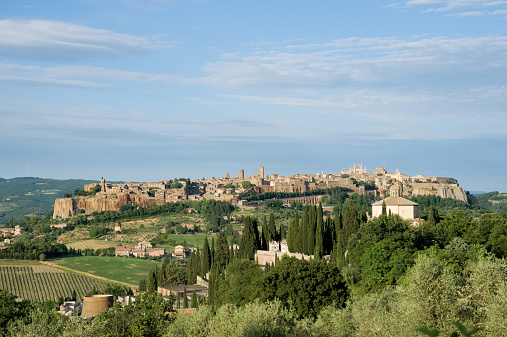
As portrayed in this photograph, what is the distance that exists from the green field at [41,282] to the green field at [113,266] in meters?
2.80

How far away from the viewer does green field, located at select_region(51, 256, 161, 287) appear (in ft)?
264

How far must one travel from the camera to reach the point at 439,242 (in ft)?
139

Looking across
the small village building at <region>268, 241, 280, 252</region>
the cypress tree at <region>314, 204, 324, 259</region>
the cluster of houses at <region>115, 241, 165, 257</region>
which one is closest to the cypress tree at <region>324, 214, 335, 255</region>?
the cypress tree at <region>314, 204, 324, 259</region>

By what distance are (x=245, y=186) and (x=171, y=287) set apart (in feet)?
315

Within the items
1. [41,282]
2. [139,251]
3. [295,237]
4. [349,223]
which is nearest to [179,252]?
[139,251]

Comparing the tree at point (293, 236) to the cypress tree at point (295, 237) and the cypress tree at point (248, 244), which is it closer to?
the cypress tree at point (295, 237)

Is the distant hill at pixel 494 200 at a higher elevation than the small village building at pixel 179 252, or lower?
higher

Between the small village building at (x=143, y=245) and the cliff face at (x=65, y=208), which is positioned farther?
the cliff face at (x=65, y=208)

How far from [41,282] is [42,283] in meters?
0.57

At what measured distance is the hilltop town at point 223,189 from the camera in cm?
13688

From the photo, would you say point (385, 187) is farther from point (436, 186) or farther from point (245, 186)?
point (245, 186)

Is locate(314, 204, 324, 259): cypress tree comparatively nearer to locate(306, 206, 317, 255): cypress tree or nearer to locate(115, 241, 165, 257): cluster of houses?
locate(306, 206, 317, 255): cypress tree

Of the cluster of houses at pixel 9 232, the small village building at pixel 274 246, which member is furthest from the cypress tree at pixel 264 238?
the cluster of houses at pixel 9 232

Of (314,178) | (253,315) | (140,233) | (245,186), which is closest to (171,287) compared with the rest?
(253,315)
